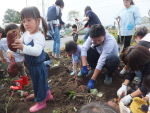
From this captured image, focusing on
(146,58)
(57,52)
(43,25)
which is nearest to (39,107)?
(43,25)

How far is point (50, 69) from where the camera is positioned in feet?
10.5

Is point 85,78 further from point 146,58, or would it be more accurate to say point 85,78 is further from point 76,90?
point 146,58

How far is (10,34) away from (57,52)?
9.45 feet

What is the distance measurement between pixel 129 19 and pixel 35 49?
2.78 m

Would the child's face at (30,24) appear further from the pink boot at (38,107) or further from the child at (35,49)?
the pink boot at (38,107)

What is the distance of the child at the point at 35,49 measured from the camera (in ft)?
4.75

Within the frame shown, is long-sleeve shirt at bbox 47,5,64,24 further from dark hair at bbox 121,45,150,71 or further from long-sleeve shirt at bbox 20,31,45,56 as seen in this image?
dark hair at bbox 121,45,150,71

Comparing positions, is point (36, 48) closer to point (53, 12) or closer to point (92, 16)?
point (92, 16)

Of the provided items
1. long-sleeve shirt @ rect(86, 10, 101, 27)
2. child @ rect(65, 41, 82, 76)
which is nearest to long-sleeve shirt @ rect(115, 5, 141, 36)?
long-sleeve shirt @ rect(86, 10, 101, 27)

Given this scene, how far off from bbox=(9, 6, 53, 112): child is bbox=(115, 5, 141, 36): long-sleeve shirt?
2.44m

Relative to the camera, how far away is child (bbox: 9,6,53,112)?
1.45m

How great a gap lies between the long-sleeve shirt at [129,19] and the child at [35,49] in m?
2.44

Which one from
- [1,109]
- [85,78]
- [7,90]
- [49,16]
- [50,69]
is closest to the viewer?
[1,109]

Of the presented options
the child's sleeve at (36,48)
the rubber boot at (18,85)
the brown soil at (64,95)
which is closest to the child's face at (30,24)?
the child's sleeve at (36,48)
